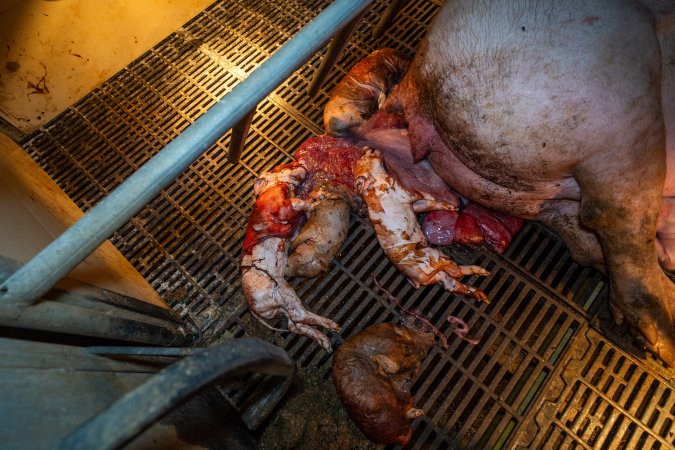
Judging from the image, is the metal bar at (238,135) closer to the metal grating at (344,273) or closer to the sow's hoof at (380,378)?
the metal grating at (344,273)

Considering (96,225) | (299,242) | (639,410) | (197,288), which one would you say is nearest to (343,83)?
(299,242)

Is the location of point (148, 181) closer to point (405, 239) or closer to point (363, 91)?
point (405, 239)

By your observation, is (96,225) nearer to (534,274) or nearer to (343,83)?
(343,83)

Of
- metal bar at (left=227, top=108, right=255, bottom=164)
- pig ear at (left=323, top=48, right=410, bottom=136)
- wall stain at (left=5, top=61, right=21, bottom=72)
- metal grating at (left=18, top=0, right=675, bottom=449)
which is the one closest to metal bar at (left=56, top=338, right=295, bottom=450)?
metal bar at (left=227, top=108, right=255, bottom=164)

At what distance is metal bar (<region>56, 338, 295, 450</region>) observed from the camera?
33.5 inches

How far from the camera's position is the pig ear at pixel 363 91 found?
288 centimetres

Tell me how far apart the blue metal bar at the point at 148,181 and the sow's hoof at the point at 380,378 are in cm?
142

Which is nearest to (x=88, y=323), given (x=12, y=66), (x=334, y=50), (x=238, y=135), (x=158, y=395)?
(x=158, y=395)

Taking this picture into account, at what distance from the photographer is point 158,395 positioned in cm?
92

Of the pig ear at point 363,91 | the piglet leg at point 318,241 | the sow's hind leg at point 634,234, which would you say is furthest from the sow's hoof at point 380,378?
the pig ear at point 363,91

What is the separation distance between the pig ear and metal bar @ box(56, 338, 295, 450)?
2028 millimetres

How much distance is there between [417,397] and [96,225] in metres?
1.91

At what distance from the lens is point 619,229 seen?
2.14m

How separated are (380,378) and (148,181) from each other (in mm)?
1566
